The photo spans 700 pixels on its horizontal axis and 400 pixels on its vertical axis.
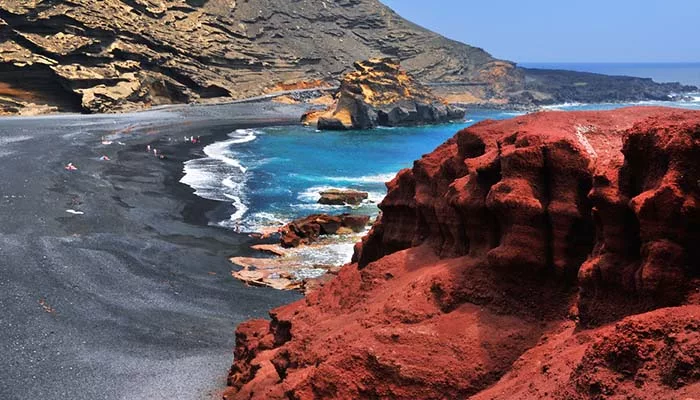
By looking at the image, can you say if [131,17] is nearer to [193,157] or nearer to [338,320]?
[193,157]

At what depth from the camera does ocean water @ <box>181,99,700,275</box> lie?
1210 inches

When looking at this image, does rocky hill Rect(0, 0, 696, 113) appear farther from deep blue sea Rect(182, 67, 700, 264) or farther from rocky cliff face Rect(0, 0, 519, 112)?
deep blue sea Rect(182, 67, 700, 264)

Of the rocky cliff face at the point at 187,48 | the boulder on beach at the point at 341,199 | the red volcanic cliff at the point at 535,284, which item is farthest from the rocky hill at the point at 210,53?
the red volcanic cliff at the point at 535,284

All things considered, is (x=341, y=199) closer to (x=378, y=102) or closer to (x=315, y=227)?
(x=315, y=227)

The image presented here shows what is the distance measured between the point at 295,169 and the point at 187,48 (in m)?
51.7

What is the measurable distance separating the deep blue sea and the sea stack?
2.81 meters

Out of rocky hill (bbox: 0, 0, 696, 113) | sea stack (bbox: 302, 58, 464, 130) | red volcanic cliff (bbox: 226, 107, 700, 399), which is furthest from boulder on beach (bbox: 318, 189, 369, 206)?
rocky hill (bbox: 0, 0, 696, 113)

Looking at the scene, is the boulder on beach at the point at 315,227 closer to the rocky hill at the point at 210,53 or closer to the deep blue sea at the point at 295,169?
the deep blue sea at the point at 295,169

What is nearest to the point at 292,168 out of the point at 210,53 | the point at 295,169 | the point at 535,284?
the point at 295,169

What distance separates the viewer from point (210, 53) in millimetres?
94875

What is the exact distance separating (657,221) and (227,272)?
55.2 ft

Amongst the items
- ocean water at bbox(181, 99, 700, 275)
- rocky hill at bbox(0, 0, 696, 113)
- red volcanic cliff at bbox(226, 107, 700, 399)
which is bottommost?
ocean water at bbox(181, 99, 700, 275)

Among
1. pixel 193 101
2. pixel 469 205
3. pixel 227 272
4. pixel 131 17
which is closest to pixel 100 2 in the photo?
pixel 131 17

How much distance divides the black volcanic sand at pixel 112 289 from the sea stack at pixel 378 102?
4514 centimetres
